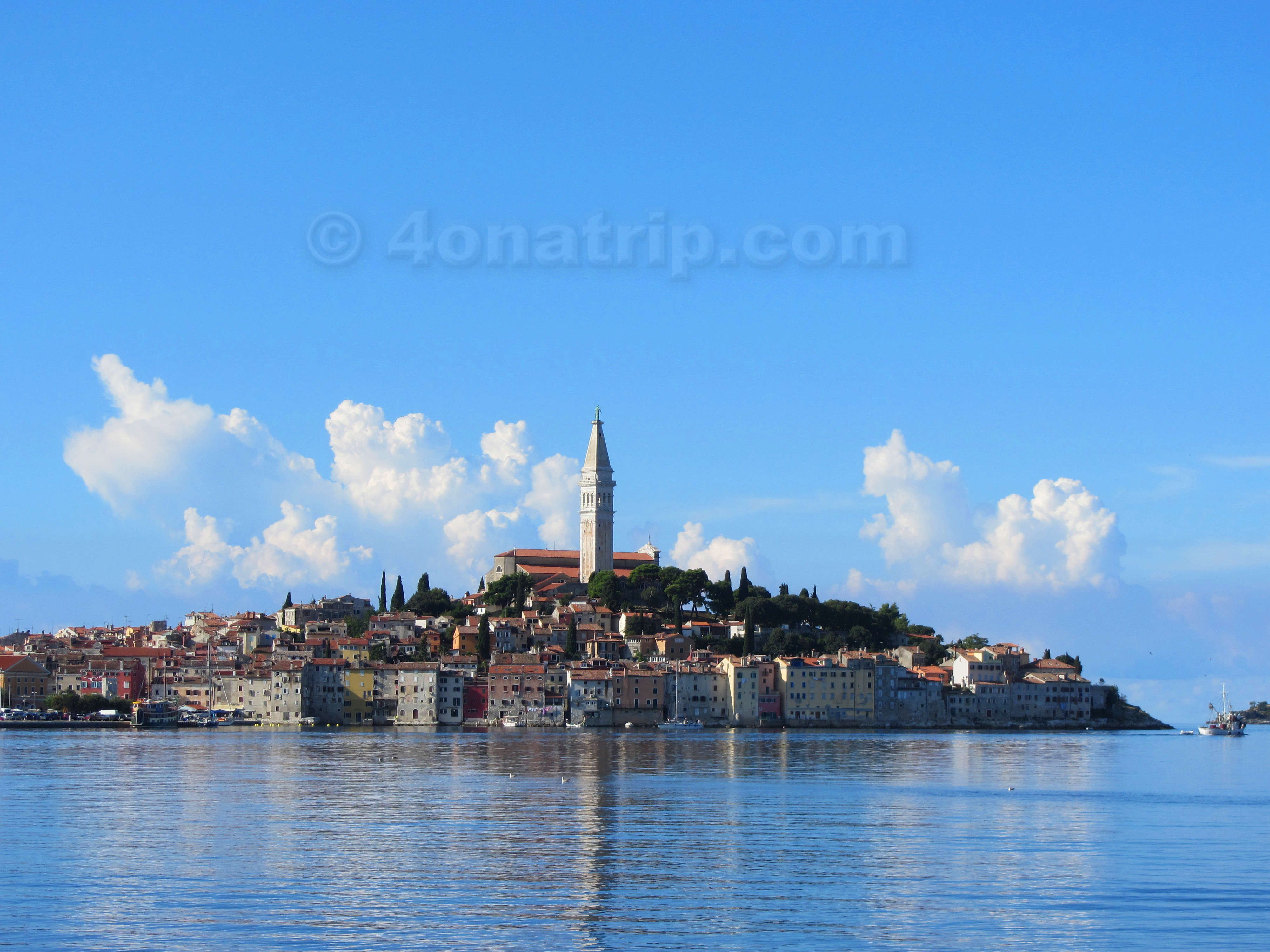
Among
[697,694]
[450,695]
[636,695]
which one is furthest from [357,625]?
[697,694]

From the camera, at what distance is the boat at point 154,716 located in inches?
3361

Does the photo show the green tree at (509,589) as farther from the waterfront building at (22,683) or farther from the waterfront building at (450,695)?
the waterfront building at (22,683)

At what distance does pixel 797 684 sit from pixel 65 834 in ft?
220

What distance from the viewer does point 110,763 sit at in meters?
51.0

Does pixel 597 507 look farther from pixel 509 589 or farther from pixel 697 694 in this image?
pixel 697 694

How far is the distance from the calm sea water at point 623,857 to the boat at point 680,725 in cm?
3683

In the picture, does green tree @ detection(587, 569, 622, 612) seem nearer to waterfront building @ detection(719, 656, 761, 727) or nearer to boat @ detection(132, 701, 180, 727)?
waterfront building @ detection(719, 656, 761, 727)

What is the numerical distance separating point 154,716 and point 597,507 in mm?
36573

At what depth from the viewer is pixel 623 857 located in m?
26.0

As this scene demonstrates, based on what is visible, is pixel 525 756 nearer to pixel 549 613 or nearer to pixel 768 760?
pixel 768 760

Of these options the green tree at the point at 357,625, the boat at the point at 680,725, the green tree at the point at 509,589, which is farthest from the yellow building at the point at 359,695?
the green tree at the point at 509,589

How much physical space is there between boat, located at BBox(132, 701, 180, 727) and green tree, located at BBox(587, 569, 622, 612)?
30.3 meters

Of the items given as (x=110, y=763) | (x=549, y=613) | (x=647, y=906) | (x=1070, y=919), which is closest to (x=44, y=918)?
(x=647, y=906)

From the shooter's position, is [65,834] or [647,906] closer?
[647,906]
